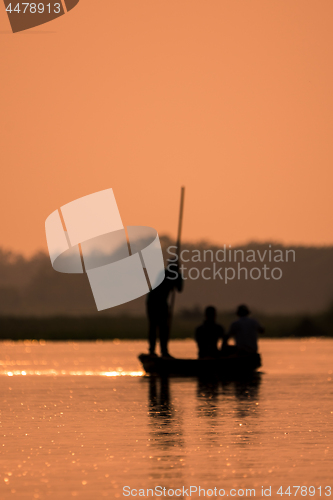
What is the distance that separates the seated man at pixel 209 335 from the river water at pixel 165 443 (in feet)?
13.4

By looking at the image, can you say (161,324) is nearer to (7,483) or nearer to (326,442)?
(326,442)

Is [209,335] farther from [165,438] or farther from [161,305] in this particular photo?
[165,438]

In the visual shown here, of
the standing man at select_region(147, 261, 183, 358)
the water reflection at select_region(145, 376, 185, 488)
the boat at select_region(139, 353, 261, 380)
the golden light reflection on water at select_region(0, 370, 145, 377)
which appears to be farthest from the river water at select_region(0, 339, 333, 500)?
the standing man at select_region(147, 261, 183, 358)

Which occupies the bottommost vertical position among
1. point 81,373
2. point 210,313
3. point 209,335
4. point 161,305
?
point 81,373

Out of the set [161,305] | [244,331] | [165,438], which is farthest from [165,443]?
[161,305]

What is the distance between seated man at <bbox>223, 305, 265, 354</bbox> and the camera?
2114cm

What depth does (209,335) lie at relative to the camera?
21.6m

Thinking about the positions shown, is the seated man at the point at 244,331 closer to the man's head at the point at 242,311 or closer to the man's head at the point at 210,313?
the man's head at the point at 242,311

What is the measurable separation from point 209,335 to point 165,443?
40.3 feet

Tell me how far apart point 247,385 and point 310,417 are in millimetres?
6757

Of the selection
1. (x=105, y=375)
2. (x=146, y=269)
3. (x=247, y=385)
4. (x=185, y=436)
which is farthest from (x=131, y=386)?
(x=146, y=269)

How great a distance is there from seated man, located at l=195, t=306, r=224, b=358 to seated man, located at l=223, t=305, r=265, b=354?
0.31 meters

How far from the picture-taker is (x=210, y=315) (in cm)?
2112

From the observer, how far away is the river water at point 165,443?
283 inches
